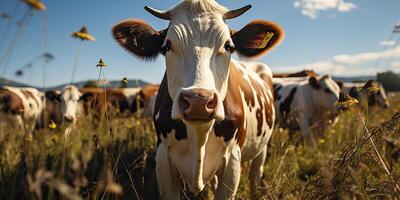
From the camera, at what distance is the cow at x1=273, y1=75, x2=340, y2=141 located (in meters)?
8.69

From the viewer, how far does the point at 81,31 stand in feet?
8.84

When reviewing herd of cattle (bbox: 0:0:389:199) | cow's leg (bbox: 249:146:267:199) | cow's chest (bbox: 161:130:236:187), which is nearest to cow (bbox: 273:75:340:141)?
cow's leg (bbox: 249:146:267:199)

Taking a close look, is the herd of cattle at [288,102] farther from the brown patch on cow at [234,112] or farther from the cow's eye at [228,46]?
the cow's eye at [228,46]

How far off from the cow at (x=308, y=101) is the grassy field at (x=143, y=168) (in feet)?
3.54

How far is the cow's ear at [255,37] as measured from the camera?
3.17 m

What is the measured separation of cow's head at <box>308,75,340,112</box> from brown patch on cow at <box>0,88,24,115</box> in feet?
24.9

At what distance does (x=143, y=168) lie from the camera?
10.8ft

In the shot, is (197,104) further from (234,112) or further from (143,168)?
(143,168)

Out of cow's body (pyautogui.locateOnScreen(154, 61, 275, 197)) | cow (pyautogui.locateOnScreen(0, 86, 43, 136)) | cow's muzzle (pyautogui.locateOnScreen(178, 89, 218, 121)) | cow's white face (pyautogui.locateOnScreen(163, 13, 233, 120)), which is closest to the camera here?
cow's muzzle (pyautogui.locateOnScreen(178, 89, 218, 121))

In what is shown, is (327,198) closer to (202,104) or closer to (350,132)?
(202,104)

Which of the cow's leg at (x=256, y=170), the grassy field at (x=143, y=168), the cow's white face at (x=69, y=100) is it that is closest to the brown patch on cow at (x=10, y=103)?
the cow's white face at (x=69, y=100)

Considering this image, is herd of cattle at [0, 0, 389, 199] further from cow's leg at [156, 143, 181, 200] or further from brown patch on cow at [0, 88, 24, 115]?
brown patch on cow at [0, 88, 24, 115]

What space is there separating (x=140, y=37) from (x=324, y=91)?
679 cm

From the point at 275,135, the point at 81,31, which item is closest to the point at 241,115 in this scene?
the point at 81,31
